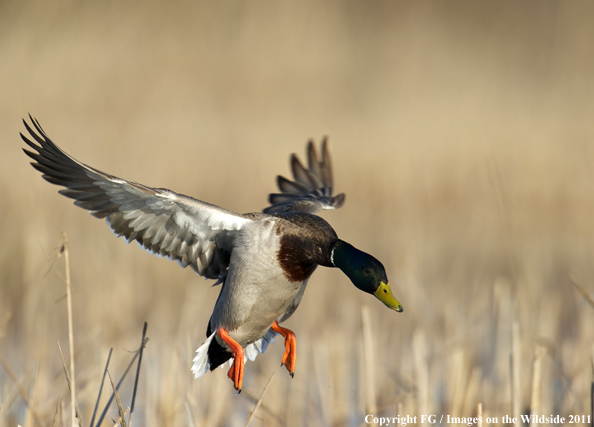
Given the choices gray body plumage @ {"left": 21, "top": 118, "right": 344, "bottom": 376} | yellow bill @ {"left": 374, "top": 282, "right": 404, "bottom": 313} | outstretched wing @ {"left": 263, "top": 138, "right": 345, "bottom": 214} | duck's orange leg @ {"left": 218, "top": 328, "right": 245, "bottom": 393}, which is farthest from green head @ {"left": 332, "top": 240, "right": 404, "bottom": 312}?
outstretched wing @ {"left": 263, "top": 138, "right": 345, "bottom": 214}

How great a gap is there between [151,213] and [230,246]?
1.46 ft

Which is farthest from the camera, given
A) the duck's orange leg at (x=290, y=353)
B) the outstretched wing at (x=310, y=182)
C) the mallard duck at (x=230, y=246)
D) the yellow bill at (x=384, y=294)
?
the outstretched wing at (x=310, y=182)

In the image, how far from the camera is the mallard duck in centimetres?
289

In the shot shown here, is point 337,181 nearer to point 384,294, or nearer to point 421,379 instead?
point 421,379

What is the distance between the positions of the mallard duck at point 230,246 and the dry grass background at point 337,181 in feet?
1.12

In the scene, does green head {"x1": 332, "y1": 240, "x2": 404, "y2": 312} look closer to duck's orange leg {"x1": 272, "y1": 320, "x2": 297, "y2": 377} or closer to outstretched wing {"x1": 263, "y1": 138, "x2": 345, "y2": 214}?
duck's orange leg {"x1": 272, "y1": 320, "x2": 297, "y2": 377}

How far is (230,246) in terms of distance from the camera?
3277 millimetres

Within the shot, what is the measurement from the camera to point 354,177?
7191 millimetres

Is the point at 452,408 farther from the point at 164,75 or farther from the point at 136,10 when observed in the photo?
the point at 136,10

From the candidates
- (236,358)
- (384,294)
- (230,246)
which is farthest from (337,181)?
(384,294)

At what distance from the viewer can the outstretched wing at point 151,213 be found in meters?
2.89

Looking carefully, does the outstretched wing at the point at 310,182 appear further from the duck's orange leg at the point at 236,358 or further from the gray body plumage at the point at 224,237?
the duck's orange leg at the point at 236,358

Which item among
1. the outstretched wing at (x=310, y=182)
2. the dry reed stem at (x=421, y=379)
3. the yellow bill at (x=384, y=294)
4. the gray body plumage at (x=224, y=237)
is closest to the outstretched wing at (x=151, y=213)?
the gray body plumage at (x=224, y=237)

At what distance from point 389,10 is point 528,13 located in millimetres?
2667
